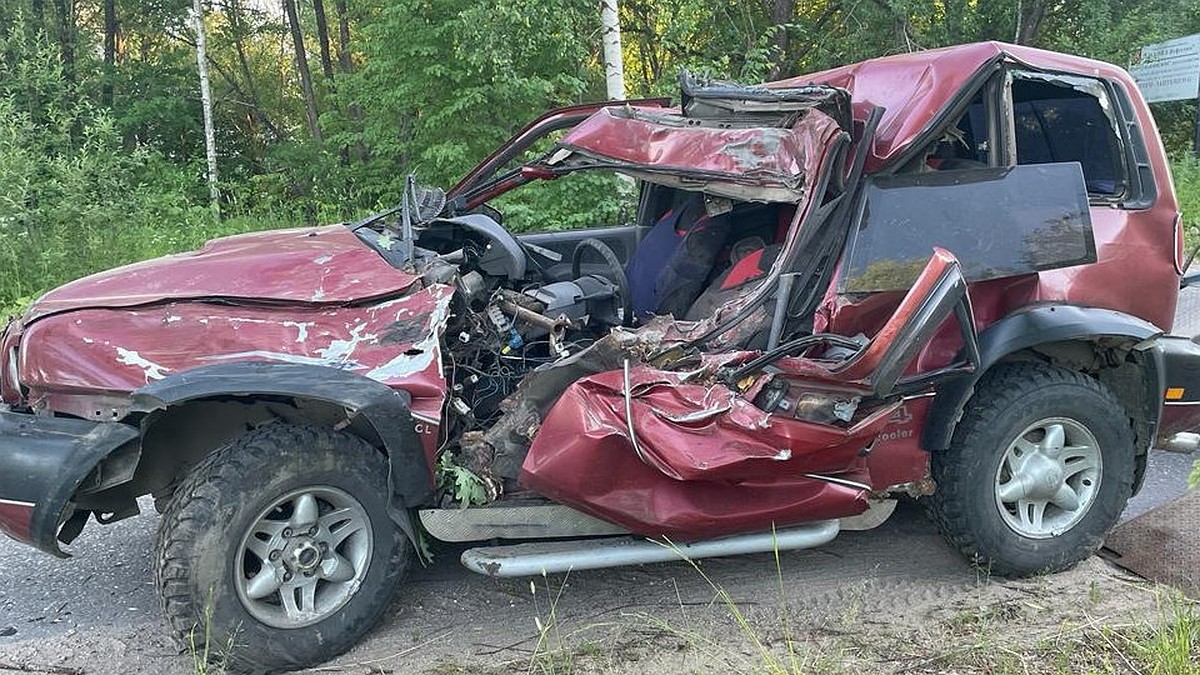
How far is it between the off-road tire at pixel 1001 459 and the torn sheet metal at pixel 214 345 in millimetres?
2062

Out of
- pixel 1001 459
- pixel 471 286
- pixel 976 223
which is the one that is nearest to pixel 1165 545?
pixel 1001 459

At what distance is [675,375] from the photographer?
3041 millimetres

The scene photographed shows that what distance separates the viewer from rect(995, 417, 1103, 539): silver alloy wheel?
3.53 metres

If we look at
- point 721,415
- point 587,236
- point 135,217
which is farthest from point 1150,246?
point 135,217

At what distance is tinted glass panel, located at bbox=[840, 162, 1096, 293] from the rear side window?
0.61 meters

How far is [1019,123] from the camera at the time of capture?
12.6ft

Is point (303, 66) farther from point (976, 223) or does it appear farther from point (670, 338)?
point (976, 223)

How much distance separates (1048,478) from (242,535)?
306 centimetres

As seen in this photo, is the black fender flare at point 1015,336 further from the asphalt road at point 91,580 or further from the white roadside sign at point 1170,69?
the white roadside sign at point 1170,69

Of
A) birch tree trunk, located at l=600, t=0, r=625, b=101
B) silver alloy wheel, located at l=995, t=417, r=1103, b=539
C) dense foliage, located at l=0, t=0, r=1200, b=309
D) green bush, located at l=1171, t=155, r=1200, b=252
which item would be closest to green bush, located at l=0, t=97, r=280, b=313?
dense foliage, located at l=0, t=0, r=1200, b=309

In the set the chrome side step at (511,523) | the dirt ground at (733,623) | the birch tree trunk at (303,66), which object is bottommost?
the dirt ground at (733,623)

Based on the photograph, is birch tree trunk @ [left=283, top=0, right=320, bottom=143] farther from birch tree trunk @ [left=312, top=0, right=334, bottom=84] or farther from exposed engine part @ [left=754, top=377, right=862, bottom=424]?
exposed engine part @ [left=754, top=377, right=862, bottom=424]

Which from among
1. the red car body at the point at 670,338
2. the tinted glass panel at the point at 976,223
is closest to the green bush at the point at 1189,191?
the red car body at the point at 670,338

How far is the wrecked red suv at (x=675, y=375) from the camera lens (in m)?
2.87
